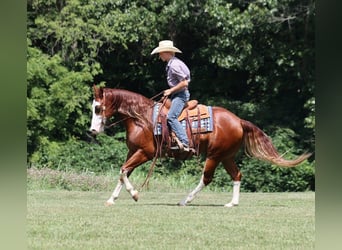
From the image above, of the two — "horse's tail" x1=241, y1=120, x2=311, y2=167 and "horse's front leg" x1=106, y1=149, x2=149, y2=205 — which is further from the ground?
"horse's tail" x1=241, y1=120, x2=311, y2=167

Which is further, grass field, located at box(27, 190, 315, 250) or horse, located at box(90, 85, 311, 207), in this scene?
horse, located at box(90, 85, 311, 207)

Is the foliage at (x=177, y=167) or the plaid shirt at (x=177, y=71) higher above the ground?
the plaid shirt at (x=177, y=71)

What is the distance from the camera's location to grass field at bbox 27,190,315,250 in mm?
4891

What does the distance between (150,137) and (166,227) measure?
2710mm

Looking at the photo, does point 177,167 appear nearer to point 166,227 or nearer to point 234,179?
point 234,179

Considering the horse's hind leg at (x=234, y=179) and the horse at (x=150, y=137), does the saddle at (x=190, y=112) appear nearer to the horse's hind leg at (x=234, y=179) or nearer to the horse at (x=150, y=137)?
the horse at (x=150, y=137)

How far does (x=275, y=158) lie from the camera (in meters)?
8.85

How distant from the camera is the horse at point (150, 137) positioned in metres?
8.41

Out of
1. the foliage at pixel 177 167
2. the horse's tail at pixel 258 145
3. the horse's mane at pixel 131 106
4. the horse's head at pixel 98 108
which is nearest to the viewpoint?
the horse's head at pixel 98 108

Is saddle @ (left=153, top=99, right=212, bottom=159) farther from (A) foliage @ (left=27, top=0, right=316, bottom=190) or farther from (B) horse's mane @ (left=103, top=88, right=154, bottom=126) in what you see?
(A) foliage @ (left=27, top=0, right=316, bottom=190)

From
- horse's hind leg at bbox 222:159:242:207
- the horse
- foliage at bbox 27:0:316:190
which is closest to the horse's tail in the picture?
the horse

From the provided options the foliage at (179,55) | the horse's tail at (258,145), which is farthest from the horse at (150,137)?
the foliage at (179,55)

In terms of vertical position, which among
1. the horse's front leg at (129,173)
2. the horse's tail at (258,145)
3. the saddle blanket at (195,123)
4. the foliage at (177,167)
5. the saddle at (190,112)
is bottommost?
the foliage at (177,167)

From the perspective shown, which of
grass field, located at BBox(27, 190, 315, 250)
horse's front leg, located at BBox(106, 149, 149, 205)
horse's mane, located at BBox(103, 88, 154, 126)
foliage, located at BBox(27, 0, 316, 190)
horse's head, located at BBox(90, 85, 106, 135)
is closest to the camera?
grass field, located at BBox(27, 190, 315, 250)
